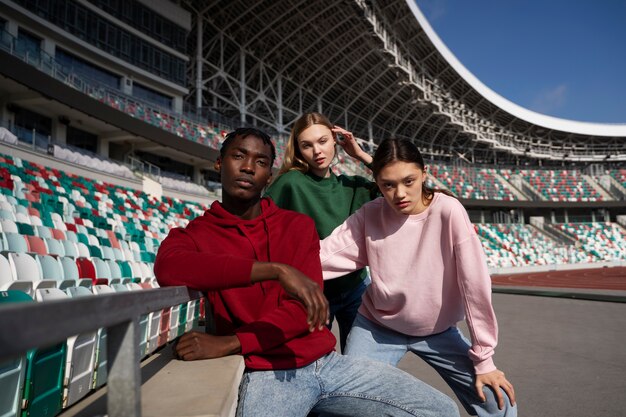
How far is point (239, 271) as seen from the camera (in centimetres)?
142

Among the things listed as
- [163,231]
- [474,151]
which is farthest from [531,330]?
[474,151]

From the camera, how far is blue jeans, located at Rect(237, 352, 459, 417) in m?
1.56

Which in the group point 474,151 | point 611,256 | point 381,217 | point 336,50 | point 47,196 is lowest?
point 611,256

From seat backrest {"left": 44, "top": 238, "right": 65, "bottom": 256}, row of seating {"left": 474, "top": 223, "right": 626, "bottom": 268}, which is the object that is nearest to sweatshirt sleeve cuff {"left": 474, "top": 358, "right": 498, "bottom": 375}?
seat backrest {"left": 44, "top": 238, "right": 65, "bottom": 256}

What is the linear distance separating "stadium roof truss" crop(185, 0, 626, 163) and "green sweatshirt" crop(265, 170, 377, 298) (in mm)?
27132

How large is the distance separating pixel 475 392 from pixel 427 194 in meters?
1.01

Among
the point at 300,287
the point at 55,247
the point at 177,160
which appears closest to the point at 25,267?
the point at 55,247

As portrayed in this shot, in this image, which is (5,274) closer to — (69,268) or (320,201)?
(69,268)

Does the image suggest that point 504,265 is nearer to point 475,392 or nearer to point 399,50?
point 399,50

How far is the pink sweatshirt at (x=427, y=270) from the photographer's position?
2068 millimetres

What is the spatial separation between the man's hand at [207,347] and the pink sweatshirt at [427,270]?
94 cm

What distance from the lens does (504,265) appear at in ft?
102

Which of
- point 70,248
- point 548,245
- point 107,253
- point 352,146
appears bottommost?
point 548,245

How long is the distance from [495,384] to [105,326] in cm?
182
